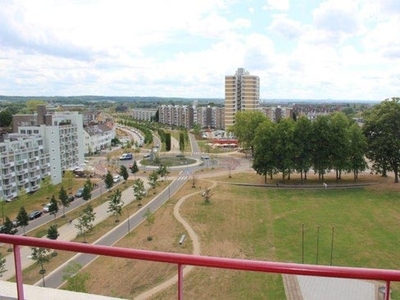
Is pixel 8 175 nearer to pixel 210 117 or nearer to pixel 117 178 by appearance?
pixel 117 178

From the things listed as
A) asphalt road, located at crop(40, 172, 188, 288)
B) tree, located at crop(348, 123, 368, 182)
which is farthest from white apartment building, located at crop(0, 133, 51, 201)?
tree, located at crop(348, 123, 368, 182)

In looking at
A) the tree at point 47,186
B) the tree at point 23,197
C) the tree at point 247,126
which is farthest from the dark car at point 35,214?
the tree at point 247,126

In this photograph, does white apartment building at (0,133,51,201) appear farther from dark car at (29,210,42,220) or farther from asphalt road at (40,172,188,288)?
asphalt road at (40,172,188,288)

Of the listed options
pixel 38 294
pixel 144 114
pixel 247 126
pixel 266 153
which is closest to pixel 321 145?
pixel 266 153

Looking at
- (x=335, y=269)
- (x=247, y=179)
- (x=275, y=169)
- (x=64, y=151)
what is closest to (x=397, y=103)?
(x=275, y=169)

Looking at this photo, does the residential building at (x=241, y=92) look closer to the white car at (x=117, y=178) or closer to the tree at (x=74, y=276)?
the white car at (x=117, y=178)
